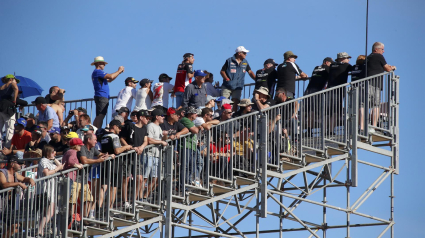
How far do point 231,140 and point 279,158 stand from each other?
1.45m

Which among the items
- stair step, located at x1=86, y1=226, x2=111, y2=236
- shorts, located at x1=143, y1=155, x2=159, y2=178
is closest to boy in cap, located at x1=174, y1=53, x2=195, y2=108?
shorts, located at x1=143, y1=155, x2=159, y2=178

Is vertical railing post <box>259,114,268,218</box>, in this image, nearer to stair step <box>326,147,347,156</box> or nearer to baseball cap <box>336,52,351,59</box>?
stair step <box>326,147,347,156</box>

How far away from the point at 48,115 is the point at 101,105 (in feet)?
5.26

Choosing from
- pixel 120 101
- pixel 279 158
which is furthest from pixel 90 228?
pixel 120 101

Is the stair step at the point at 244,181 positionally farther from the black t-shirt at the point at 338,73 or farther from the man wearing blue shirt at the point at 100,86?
the man wearing blue shirt at the point at 100,86

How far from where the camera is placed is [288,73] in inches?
834

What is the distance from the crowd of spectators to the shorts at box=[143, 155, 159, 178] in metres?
0.02

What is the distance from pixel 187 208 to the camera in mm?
18359

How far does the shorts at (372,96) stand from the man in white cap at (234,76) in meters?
3.42

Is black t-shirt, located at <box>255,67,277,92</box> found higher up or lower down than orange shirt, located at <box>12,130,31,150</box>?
→ higher up

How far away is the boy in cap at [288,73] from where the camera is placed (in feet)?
69.2

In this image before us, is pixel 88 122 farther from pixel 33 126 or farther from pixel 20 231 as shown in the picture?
pixel 20 231

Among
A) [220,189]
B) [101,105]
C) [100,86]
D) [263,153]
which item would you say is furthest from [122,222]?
[100,86]

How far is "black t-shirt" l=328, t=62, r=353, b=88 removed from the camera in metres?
21.0
